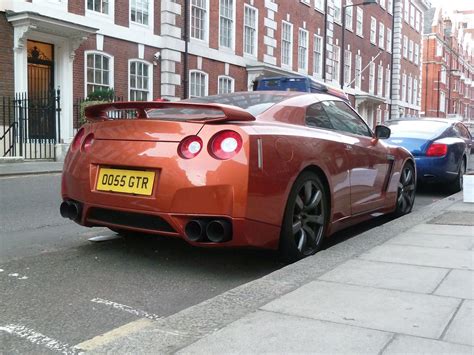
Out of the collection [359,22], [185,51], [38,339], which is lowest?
[38,339]

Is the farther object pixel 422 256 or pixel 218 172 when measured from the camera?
pixel 422 256

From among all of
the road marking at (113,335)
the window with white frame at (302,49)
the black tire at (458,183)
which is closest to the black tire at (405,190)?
the black tire at (458,183)

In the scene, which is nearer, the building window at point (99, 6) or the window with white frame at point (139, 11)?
the building window at point (99, 6)

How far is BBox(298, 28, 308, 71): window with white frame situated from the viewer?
27.7 m

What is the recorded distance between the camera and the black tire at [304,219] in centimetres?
406

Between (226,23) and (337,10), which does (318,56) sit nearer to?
(337,10)

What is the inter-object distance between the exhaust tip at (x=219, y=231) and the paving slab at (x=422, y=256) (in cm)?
119

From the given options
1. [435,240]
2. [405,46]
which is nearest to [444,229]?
[435,240]

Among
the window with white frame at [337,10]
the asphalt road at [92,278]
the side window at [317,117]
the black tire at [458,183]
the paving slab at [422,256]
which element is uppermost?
the window with white frame at [337,10]

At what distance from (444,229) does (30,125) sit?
41.9 ft

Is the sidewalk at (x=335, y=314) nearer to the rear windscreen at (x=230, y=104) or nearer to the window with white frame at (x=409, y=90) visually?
the rear windscreen at (x=230, y=104)

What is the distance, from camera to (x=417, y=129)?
9.21m

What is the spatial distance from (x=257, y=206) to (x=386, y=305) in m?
1.12

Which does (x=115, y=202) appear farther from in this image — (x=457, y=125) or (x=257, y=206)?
(x=457, y=125)
